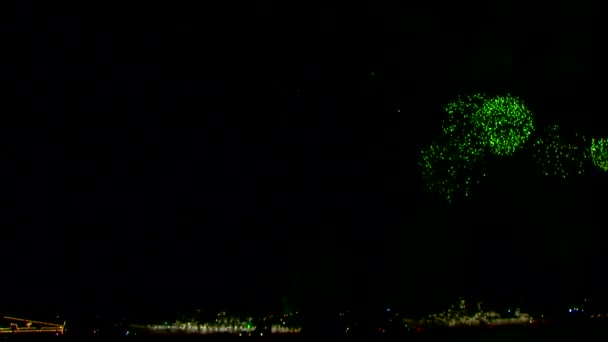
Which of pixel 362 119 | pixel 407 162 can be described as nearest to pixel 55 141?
pixel 362 119

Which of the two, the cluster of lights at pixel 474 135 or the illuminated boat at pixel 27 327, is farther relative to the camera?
the cluster of lights at pixel 474 135

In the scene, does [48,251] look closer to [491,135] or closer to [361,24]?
[361,24]

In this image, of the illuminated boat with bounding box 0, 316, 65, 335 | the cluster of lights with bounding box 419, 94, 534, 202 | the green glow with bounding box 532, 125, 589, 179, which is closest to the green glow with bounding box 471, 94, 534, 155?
the cluster of lights with bounding box 419, 94, 534, 202

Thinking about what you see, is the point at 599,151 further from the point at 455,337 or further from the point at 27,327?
the point at 27,327

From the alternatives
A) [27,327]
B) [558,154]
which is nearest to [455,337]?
[558,154]

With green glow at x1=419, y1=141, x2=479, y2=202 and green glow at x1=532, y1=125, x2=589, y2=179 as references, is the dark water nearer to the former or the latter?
green glow at x1=419, y1=141, x2=479, y2=202

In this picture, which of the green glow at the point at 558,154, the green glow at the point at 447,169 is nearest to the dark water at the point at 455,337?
the green glow at the point at 447,169

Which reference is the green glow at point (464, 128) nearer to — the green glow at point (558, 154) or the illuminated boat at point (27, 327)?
the green glow at point (558, 154)
